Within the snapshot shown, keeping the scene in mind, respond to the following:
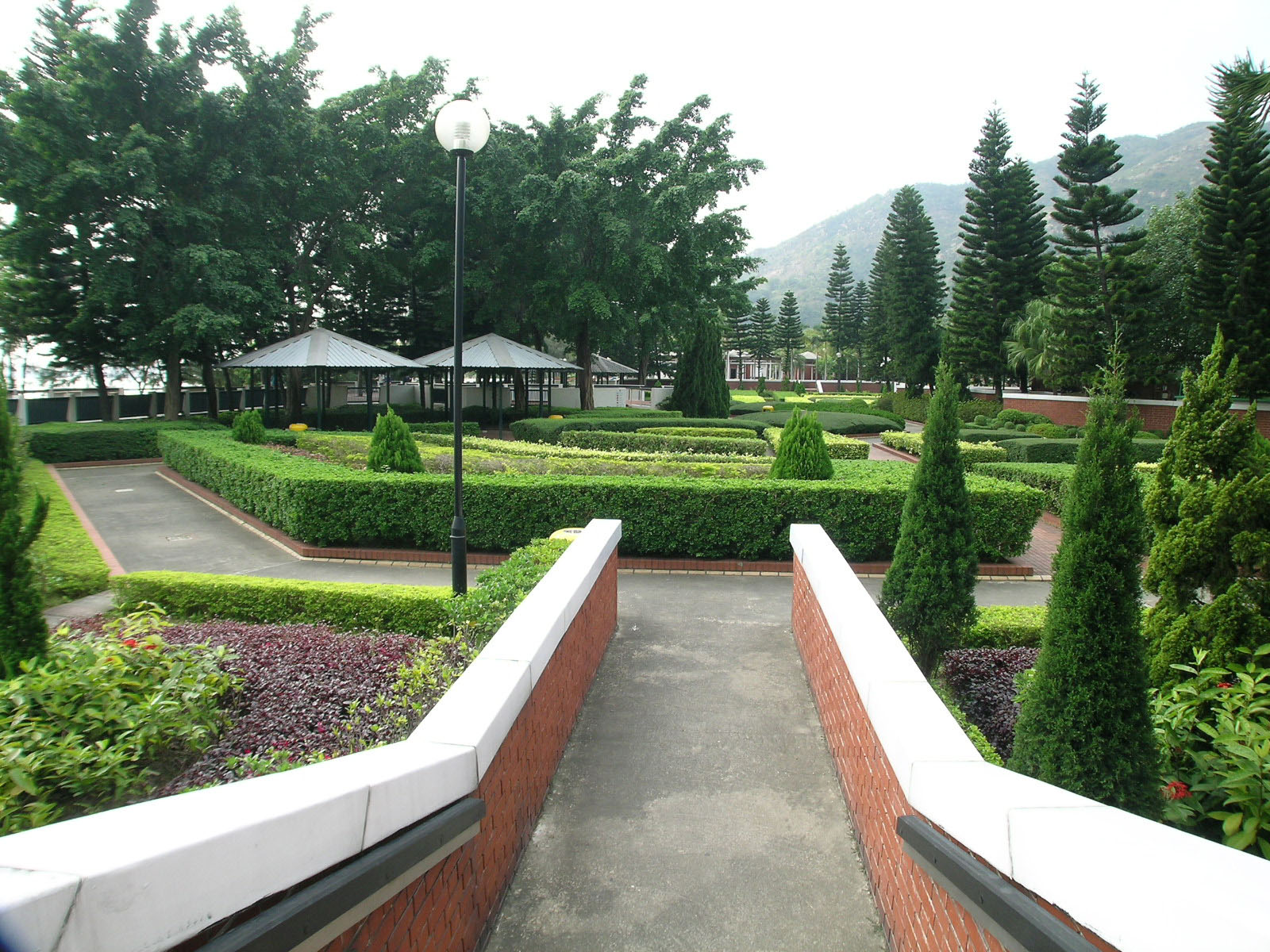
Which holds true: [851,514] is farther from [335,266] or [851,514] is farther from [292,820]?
[335,266]

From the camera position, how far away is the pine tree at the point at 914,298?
125ft

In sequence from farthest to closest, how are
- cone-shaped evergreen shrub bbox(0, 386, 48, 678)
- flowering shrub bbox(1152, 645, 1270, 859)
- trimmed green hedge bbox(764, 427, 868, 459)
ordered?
trimmed green hedge bbox(764, 427, 868, 459), cone-shaped evergreen shrub bbox(0, 386, 48, 678), flowering shrub bbox(1152, 645, 1270, 859)

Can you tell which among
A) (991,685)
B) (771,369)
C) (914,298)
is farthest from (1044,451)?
(771,369)

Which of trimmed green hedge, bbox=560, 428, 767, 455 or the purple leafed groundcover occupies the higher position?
trimmed green hedge, bbox=560, 428, 767, 455

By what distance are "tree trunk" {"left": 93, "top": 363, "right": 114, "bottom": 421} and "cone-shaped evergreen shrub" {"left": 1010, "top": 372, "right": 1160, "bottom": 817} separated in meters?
26.2

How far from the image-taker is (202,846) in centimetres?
143

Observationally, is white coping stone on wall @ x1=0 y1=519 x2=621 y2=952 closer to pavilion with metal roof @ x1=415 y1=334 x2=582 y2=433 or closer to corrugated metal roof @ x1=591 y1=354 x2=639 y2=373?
pavilion with metal roof @ x1=415 y1=334 x2=582 y2=433

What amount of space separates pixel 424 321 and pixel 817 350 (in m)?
61.8

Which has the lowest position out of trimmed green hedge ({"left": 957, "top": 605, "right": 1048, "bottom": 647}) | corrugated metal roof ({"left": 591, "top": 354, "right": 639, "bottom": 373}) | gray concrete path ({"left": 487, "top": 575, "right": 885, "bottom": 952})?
gray concrete path ({"left": 487, "top": 575, "right": 885, "bottom": 952})

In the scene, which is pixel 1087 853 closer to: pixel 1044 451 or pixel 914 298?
pixel 1044 451

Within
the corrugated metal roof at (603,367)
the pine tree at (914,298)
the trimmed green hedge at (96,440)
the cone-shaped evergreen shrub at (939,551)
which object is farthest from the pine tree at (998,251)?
the cone-shaped evergreen shrub at (939,551)

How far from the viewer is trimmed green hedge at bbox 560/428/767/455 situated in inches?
633

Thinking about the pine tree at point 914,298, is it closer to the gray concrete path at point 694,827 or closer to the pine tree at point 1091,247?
the pine tree at point 1091,247

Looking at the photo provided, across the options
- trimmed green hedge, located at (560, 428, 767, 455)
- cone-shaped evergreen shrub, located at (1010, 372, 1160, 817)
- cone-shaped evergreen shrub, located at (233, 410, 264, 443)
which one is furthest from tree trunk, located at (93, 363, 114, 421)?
cone-shaped evergreen shrub, located at (1010, 372, 1160, 817)
